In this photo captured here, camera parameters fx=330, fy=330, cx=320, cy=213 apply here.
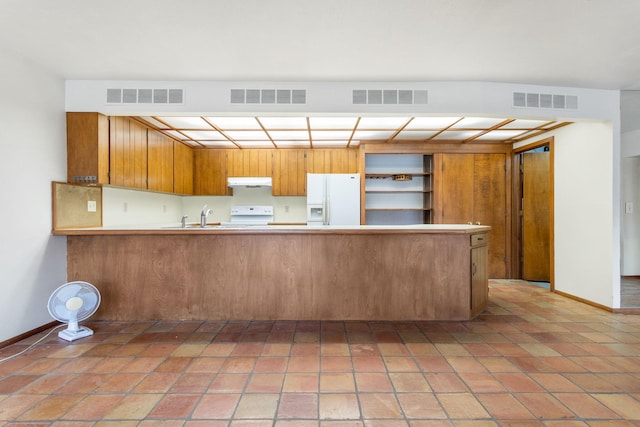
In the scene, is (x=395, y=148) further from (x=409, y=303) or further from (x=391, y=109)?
(x=409, y=303)

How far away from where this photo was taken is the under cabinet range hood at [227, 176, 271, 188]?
18.9 ft

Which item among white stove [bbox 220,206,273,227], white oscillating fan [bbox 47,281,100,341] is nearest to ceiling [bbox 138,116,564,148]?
white stove [bbox 220,206,273,227]

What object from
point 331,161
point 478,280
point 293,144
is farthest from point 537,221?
point 293,144

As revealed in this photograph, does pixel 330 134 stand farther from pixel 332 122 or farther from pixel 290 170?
pixel 290 170

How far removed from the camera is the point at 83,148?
3330 mm

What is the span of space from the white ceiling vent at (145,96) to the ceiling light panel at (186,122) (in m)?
0.55

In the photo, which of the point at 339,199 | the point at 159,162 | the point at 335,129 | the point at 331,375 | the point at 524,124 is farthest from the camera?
the point at 339,199

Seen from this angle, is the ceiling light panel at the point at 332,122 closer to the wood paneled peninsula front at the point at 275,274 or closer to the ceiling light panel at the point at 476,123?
the ceiling light panel at the point at 476,123

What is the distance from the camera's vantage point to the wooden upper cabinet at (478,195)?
538 cm

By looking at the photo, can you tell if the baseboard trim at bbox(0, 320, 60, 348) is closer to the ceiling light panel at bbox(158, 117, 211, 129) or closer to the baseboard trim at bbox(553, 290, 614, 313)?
the ceiling light panel at bbox(158, 117, 211, 129)

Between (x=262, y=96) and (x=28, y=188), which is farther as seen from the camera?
(x=262, y=96)

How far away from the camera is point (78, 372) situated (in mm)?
2252

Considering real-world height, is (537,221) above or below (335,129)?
below

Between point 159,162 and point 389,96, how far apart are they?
3.24 metres
